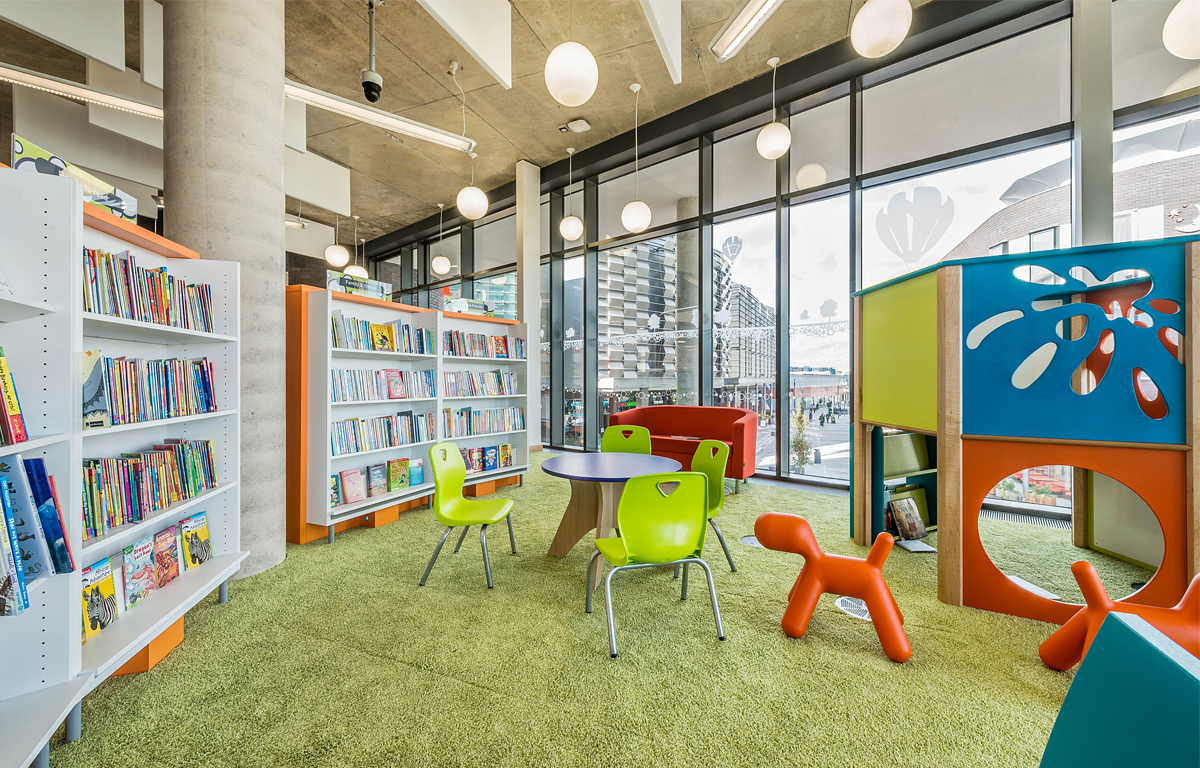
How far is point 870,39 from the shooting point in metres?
3.35

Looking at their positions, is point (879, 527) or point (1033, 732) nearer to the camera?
point (1033, 732)

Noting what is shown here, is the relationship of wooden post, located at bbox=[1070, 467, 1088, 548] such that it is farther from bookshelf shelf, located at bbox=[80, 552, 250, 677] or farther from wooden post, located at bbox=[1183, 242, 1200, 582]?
bookshelf shelf, located at bbox=[80, 552, 250, 677]

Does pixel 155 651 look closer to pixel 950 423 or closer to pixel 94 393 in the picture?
pixel 94 393

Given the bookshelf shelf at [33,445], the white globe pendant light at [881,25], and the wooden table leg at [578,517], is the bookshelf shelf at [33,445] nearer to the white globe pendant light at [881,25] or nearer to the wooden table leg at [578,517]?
the wooden table leg at [578,517]

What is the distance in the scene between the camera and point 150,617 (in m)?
2.12

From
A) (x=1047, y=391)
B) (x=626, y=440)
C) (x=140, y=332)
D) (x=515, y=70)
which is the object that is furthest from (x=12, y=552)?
(x=515, y=70)

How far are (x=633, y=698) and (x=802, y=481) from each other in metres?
4.56

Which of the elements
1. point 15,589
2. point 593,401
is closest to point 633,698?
point 15,589

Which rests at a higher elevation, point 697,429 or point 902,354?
point 902,354

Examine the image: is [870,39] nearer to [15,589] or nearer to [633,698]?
[633,698]

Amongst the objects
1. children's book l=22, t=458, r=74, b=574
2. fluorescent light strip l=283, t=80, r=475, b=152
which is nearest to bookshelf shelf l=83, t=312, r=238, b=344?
children's book l=22, t=458, r=74, b=574

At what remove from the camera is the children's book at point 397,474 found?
4576 mm

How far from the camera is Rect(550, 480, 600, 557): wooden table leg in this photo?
341cm

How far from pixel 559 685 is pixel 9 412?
7.09ft
